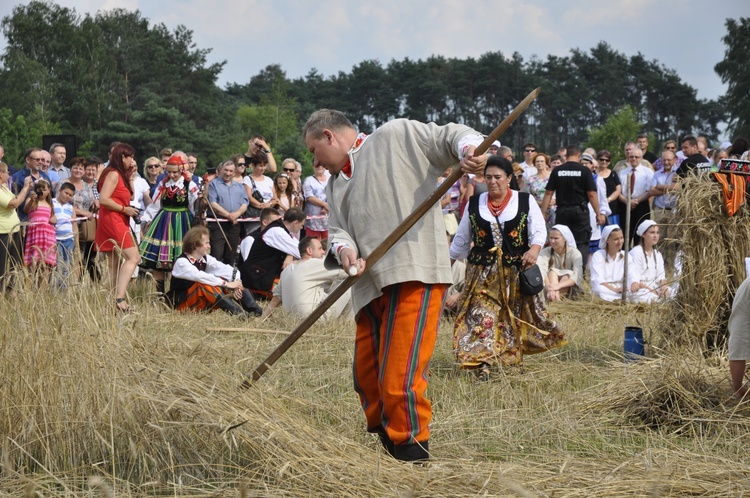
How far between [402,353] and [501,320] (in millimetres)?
2822

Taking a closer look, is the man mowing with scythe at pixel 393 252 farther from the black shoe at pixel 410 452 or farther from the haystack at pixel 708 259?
the haystack at pixel 708 259

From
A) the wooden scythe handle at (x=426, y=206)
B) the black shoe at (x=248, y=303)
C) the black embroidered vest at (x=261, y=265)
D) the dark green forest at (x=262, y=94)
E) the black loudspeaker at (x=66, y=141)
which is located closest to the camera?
the wooden scythe handle at (x=426, y=206)

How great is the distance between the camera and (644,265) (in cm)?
982

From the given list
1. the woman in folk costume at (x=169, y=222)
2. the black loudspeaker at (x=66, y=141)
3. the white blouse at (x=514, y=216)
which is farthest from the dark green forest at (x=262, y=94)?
the white blouse at (x=514, y=216)

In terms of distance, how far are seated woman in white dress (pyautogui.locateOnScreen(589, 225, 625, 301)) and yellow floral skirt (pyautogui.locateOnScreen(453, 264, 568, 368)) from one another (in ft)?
10.8

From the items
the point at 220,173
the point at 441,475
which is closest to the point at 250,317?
the point at 220,173

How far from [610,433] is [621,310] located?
13.8ft

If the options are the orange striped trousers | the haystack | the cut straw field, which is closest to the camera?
the cut straw field

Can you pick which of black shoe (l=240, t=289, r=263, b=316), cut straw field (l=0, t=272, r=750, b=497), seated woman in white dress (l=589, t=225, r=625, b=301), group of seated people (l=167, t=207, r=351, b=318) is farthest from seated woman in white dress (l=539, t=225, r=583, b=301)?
cut straw field (l=0, t=272, r=750, b=497)

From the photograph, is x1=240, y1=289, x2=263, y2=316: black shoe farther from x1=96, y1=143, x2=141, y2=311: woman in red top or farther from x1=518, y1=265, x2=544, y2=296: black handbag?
x1=518, y1=265, x2=544, y2=296: black handbag

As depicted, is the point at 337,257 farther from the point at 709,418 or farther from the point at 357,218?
the point at 709,418

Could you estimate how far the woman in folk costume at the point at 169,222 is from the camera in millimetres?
10188

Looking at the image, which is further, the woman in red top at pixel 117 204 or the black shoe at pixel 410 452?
the woman in red top at pixel 117 204

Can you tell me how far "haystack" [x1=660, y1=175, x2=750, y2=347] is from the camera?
6.28 meters
